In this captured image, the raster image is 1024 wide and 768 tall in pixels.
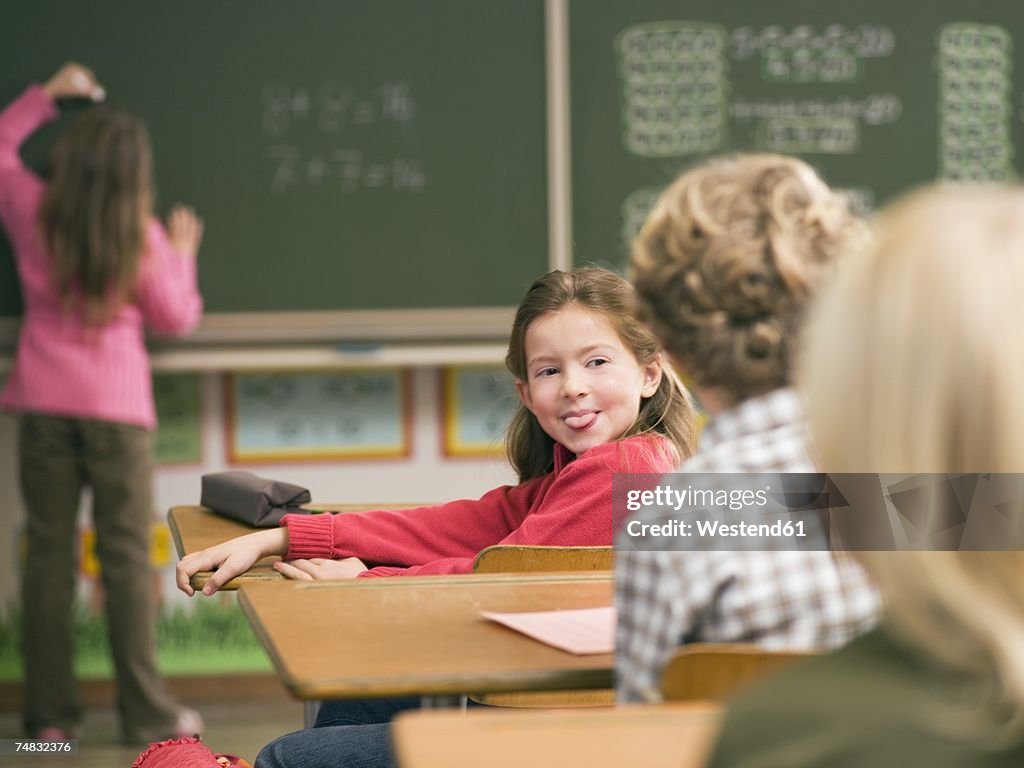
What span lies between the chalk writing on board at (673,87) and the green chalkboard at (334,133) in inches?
10.4

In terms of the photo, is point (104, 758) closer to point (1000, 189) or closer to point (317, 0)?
→ point (317, 0)

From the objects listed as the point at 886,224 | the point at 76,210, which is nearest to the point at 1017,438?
the point at 886,224

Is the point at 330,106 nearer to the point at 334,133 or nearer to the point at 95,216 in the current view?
the point at 334,133

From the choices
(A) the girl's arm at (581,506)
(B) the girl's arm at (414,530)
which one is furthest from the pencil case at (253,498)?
(A) the girl's arm at (581,506)

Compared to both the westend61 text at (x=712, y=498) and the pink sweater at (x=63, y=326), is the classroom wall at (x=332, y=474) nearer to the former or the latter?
the pink sweater at (x=63, y=326)

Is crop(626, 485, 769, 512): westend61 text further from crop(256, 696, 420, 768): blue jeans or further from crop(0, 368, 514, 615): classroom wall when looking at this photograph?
crop(0, 368, 514, 615): classroom wall

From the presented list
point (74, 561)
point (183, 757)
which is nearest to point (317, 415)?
point (74, 561)

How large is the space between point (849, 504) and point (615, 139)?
3.14 meters

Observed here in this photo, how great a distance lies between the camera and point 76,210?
12.1ft

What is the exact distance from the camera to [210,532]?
2.24 m

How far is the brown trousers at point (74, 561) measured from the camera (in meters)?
3.77

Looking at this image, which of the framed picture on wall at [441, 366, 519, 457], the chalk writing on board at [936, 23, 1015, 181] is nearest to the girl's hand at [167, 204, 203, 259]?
the framed picture on wall at [441, 366, 519, 457]

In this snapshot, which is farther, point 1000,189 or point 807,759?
point 1000,189

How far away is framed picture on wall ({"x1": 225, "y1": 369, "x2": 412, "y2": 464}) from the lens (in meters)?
4.19
